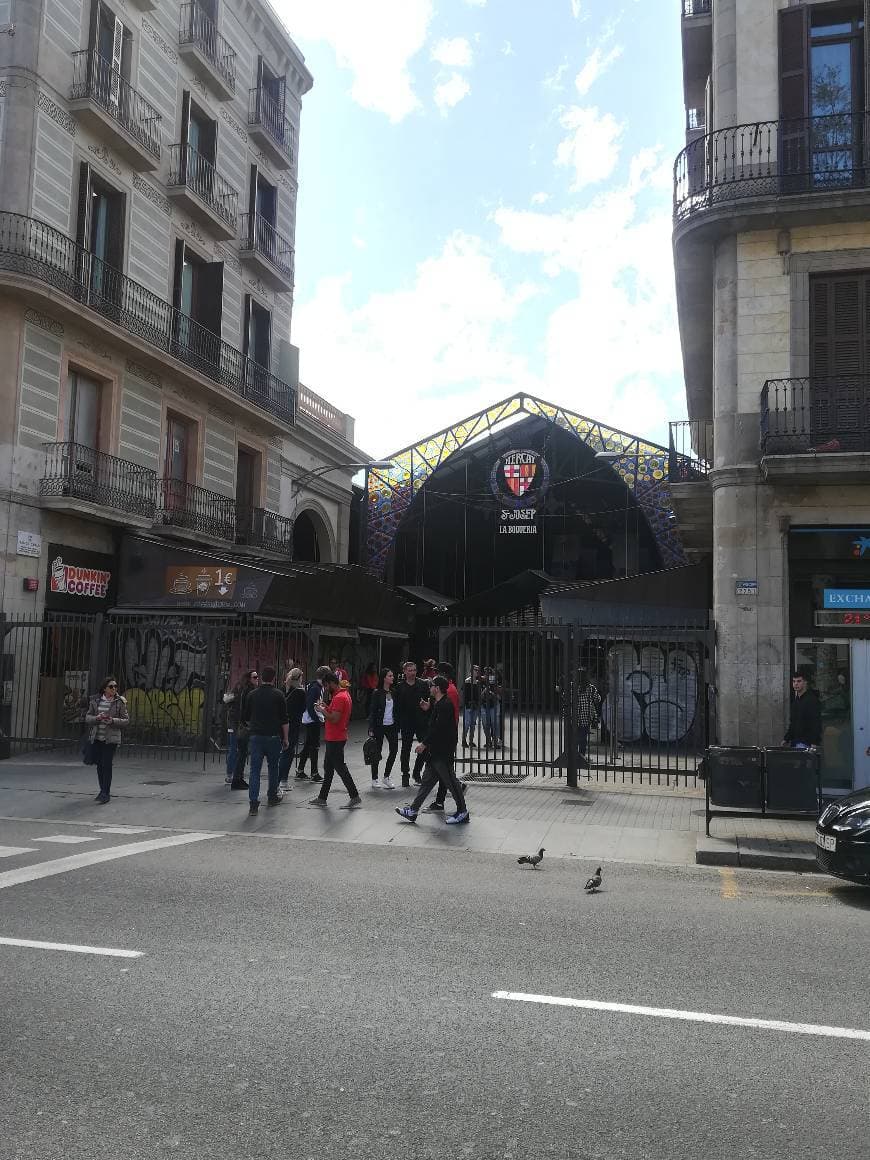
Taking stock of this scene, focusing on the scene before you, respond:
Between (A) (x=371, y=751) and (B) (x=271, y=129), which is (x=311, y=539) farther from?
(A) (x=371, y=751)

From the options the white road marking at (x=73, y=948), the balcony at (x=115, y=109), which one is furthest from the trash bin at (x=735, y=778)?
the balcony at (x=115, y=109)

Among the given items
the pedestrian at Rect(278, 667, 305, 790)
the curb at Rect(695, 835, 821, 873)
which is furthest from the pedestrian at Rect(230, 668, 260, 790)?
the curb at Rect(695, 835, 821, 873)

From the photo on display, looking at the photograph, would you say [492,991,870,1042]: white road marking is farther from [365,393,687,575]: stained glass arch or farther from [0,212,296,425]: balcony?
[365,393,687,575]: stained glass arch

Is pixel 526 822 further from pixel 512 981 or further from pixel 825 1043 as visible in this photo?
pixel 825 1043

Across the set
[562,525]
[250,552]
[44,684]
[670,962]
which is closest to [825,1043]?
[670,962]

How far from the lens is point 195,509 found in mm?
23750

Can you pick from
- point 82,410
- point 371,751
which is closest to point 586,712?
point 371,751

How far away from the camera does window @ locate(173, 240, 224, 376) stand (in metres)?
23.8

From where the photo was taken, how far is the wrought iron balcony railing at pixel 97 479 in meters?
18.5

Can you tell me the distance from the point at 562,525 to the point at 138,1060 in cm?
3327

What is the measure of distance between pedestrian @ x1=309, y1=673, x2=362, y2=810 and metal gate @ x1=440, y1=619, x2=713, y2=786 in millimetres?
3009

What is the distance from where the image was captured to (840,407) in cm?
1424

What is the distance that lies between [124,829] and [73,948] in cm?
510

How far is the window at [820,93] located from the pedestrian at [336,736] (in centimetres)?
1044
